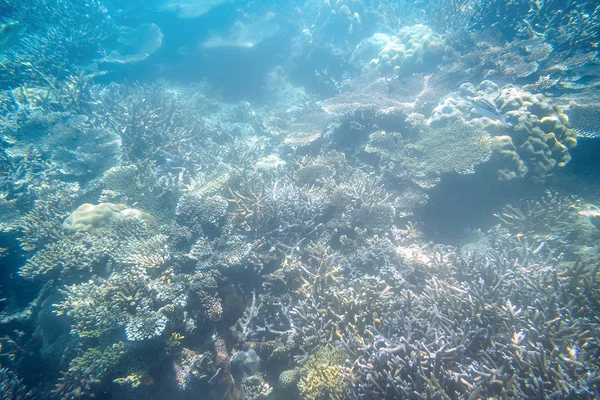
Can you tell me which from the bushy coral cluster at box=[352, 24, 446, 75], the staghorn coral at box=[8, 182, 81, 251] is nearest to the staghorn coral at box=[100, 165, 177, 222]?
the staghorn coral at box=[8, 182, 81, 251]

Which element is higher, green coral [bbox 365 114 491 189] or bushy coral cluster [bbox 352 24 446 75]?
bushy coral cluster [bbox 352 24 446 75]

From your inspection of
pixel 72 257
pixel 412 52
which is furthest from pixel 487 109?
pixel 72 257

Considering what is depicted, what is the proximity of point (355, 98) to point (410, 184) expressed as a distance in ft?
15.0

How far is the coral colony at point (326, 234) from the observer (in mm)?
3238

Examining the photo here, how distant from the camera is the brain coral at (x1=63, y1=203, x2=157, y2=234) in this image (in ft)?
16.7

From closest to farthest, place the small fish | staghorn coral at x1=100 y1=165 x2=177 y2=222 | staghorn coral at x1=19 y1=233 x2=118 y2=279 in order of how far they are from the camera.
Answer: staghorn coral at x1=19 y1=233 x2=118 y2=279
staghorn coral at x1=100 y1=165 x2=177 y2=222
the small fish

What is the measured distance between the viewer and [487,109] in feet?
21.2

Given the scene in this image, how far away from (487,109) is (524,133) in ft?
3.82

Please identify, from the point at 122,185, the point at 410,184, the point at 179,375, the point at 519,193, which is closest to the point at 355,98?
the point at 410,184

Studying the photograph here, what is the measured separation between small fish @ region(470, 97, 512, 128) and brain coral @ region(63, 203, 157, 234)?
7.81 metres

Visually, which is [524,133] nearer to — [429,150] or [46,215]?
[429,150]

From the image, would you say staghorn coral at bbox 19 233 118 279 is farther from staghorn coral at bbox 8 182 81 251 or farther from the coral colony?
staghorn coral at bbox 8 182 81 251

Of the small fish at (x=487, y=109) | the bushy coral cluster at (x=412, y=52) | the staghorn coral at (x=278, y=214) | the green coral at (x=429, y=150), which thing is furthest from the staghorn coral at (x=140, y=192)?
the bushy coral cluster at (x=412, y=52)

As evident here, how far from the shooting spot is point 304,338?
11.8 ft
